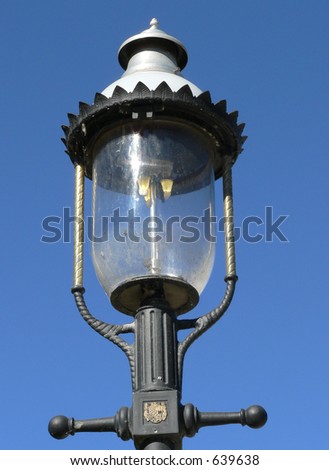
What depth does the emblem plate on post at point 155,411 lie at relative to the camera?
5176 mm

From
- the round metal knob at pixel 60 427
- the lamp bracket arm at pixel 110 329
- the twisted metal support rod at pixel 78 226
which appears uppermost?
the twisted metal support rod at pixel 78 226

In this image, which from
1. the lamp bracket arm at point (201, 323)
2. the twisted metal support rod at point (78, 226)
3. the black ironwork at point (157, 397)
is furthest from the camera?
the twisted metal support rod at point (78, 226)

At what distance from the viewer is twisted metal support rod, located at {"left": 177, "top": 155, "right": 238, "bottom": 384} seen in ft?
18.1

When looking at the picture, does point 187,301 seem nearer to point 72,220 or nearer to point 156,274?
point 156,274

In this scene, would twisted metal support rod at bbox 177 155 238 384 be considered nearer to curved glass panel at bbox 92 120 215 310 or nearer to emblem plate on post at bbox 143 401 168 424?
curved glass panel at bbox 92 120 215 310

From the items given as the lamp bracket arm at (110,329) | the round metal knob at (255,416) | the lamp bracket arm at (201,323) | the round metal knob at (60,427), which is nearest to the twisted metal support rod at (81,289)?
the lamp bracket arm at (110,329)

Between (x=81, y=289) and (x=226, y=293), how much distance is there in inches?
28.1

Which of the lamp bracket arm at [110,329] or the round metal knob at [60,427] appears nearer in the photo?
the round metal knob at [60,427]

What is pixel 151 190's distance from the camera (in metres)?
5.73

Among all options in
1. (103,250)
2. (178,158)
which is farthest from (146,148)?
(103,250)

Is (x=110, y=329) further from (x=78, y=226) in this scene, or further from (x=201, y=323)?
(x=78, y=226)

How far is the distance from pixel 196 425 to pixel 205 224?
1079 mm

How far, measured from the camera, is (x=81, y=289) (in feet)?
19.0

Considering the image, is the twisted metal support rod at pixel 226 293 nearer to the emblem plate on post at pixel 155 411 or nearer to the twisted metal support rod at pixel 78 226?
the emblem plate on post at pixel 155 411
